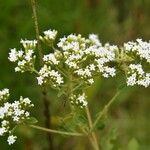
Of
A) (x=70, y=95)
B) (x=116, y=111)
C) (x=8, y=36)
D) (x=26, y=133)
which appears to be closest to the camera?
(x=70, y=95)

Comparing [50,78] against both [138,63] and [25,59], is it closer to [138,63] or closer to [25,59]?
[25,59]

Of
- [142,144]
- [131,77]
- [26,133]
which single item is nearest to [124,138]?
[142,144]

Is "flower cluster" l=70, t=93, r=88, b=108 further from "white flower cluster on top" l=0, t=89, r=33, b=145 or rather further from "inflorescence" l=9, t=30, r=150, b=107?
"white flower cluster on top" l=0, t=89, r=33, b=145

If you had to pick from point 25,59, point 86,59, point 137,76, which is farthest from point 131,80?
point 25,59

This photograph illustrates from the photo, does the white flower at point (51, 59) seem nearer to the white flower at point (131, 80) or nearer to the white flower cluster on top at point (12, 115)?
the white flower cluster on top at point (12, 115)

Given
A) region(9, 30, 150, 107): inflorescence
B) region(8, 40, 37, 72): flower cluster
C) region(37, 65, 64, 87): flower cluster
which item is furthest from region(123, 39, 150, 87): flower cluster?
region(8, 40, 37, 72): flower cluster

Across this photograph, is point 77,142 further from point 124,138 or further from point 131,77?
point 131,77
